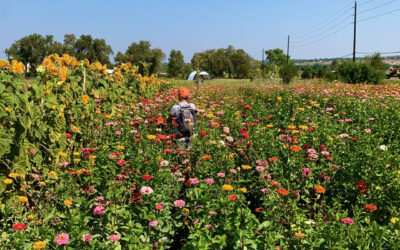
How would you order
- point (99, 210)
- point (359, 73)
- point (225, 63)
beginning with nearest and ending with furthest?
1. point (99, 210)
2. point (359, 73)
3. point (225, 63)

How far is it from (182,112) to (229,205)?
2.62m

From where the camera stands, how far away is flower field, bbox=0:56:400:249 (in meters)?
2.18

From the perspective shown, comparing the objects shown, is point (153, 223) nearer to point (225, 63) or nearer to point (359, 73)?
point (359, 73)

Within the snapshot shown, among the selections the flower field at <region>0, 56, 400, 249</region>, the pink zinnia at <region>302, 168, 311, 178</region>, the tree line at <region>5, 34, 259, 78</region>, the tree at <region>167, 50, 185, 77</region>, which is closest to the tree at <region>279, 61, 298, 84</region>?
the flower field at <region>0, 56, 400, 249</region>

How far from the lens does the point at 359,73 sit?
19.7 meters

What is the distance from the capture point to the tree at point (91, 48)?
66.1 m

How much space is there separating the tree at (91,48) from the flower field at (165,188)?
66671mm

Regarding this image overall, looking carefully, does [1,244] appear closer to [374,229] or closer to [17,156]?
[17,156]

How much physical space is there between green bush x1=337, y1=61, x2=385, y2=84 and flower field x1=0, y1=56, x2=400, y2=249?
1656cm

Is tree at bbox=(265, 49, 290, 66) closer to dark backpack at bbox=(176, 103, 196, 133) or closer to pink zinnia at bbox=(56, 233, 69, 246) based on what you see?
dark backpack at bbox=(176, 103, 196, 133)

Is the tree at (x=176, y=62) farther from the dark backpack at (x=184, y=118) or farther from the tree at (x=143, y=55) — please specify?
the dark backpack at (x=184, y=118)

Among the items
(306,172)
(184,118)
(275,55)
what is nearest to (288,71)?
(184,118)


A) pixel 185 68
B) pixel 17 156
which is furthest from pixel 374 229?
pixel 185 68

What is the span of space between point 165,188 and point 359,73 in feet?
66.5
